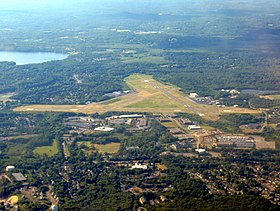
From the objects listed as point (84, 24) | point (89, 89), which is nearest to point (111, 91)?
point (89, 89)

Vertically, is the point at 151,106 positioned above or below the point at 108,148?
above

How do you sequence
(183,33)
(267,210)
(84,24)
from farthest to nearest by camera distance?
(84,24) < (183,33) < (267,210)

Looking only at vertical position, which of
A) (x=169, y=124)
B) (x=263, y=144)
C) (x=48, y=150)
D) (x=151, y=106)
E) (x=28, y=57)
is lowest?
(x=48, y=150)

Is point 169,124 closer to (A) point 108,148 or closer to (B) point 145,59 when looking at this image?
(A) point 108,148

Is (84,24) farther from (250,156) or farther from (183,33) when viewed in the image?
(250,156)

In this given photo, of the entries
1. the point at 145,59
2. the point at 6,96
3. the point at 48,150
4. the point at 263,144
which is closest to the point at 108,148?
the point at 48,150

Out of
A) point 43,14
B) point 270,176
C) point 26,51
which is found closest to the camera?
point 270,176

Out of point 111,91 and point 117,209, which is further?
point 111,91
